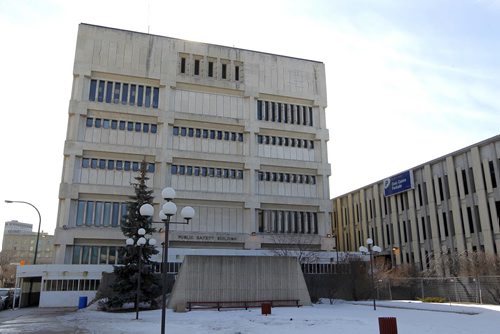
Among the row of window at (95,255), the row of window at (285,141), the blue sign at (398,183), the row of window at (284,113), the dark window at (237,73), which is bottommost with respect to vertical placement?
the row of window at (95,255)

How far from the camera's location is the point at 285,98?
183ft

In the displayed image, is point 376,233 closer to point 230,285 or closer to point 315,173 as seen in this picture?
point 315,173

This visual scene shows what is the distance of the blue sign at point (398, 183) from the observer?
5288 cm

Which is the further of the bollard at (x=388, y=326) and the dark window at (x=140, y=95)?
the dark window at (x=140, y=95)

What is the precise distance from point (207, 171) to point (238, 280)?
23584 mm

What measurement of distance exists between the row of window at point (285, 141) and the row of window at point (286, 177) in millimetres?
3790

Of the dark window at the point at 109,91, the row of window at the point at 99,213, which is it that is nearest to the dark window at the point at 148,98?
the dark window at the point at 109,91

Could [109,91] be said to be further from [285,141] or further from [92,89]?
[285,141]

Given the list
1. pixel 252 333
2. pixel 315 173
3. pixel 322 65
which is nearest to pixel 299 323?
pixel 252 333

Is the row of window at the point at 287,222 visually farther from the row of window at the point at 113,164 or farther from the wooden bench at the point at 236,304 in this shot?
the wooden bench at the point at 236,304

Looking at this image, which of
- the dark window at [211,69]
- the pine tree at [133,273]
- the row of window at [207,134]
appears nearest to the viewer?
the pine tree at [133,273]

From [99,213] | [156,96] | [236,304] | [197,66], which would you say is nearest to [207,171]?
[156,96]

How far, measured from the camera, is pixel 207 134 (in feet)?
169

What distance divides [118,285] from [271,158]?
93.4 feet
